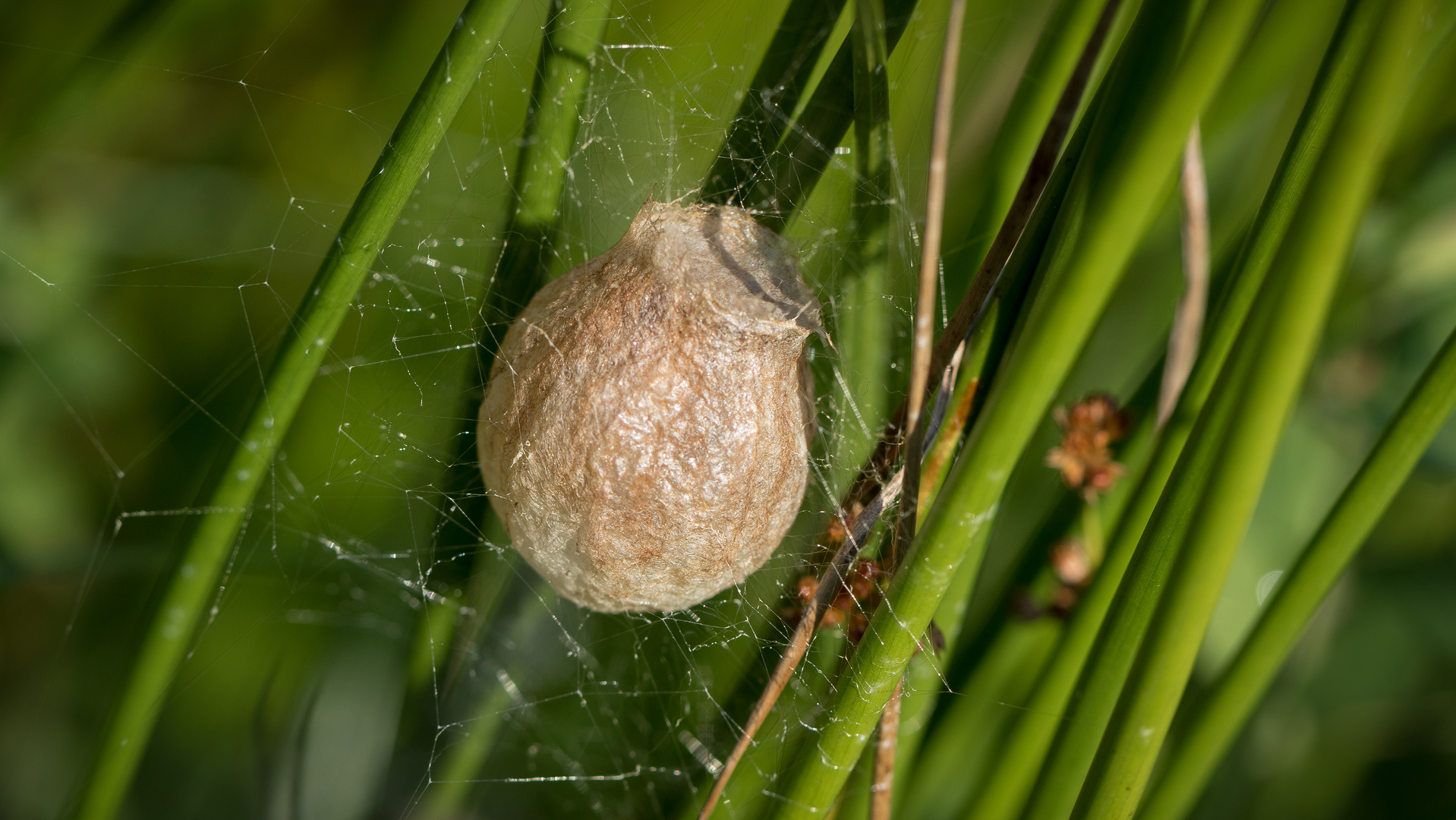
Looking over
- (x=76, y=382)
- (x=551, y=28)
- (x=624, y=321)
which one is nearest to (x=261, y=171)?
(x=76, y=382)

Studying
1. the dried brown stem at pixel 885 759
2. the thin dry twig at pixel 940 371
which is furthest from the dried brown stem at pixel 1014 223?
the dried brown stem at pixel 885 759

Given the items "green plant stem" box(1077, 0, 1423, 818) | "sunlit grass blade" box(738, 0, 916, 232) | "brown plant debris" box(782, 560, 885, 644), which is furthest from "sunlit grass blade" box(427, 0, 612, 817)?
"green plant stem" box(1077, 0, 1423, 818)

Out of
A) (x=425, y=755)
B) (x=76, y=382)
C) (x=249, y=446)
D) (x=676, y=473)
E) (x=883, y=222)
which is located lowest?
(x=425, y=755)

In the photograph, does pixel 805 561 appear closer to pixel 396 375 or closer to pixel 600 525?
pixel 600 525

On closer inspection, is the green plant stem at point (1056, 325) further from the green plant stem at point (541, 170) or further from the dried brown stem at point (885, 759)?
the green plant stem at point (541, 170)

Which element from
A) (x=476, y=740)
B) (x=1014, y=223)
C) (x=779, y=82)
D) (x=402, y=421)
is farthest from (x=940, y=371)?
(x=476, y=740)
